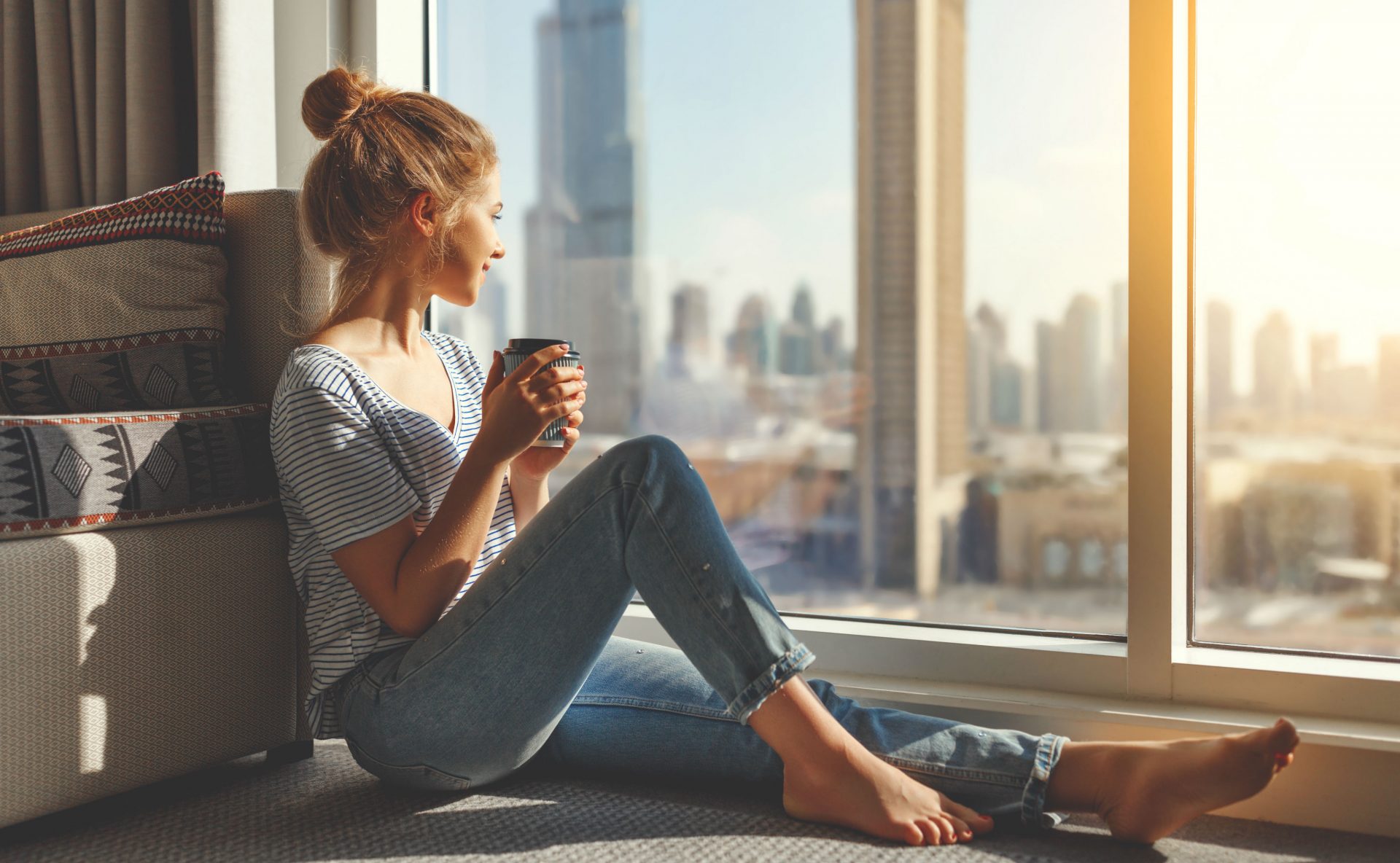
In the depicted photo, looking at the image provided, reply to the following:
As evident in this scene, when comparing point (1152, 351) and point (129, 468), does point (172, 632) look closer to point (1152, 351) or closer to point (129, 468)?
point (129, 468)

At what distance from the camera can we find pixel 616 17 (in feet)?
6.19

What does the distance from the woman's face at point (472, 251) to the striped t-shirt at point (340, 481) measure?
7.0 inches

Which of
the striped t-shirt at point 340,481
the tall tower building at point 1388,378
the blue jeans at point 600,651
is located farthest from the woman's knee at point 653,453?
the tall tower building at point 1388,378

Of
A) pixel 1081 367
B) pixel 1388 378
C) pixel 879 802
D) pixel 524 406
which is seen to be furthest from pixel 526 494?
pixel 1388 378

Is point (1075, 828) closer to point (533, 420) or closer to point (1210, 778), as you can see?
point (1210, 778)

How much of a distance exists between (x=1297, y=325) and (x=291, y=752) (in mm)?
1489

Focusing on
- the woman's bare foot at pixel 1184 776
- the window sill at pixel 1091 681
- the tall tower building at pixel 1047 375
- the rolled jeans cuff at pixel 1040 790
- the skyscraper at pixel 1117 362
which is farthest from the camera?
the tall tower building at pixel 1047 375

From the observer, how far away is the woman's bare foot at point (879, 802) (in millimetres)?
1056

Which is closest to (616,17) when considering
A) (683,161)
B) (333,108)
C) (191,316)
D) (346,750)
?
(683,161)

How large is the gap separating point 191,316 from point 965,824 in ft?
3.86

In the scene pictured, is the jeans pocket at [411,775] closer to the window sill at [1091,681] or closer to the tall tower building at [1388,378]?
the window sill at [1091,681]

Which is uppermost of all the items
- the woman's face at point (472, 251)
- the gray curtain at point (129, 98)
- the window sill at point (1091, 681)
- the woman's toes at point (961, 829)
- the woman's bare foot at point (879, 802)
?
the gray curtain at point (129, 98)

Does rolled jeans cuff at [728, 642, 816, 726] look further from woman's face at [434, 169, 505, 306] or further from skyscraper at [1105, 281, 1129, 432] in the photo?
skyscraper at [1105, 281, 1129, 432]

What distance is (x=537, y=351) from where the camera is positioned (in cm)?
113
